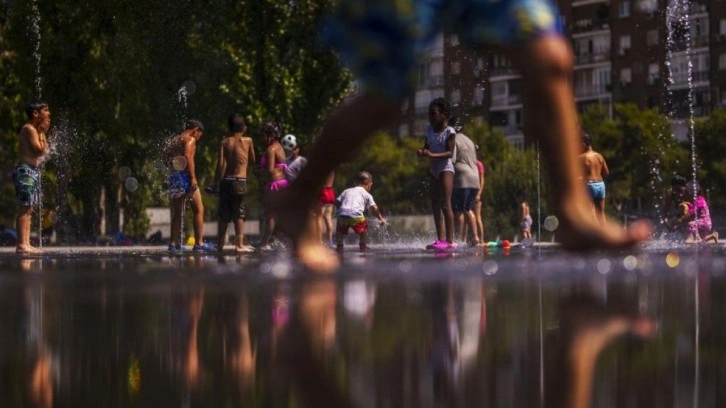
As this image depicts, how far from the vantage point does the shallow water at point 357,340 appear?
2.73 m

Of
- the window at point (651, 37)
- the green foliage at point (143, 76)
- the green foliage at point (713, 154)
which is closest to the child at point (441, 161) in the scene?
the green foliage at point (143, 76)

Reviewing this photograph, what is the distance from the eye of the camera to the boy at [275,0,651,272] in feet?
15.9

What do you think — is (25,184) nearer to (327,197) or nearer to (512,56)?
(327,197)

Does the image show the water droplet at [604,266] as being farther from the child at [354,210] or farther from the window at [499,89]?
the window at [499,89]

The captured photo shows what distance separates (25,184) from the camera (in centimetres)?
1416

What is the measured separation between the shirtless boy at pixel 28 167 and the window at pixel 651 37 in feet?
303

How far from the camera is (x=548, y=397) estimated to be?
264 cm

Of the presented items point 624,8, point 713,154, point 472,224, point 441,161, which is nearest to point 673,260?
point 441,161

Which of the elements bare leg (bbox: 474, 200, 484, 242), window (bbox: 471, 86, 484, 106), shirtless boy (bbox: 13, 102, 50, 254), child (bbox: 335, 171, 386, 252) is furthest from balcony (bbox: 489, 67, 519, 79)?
shirtless boy (bbox: 13, 102, 50, 254)

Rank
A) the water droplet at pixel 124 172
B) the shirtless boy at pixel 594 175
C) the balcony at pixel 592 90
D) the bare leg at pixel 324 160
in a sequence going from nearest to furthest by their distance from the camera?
the bare leg at pixel 324 160, the shirtless boy at pixel 594 175, the water droplet at pixel 124 172, the balcony at pixel 592 90

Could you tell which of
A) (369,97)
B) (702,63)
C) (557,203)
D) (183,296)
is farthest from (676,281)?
(702,63)

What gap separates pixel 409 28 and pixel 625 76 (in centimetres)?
9960

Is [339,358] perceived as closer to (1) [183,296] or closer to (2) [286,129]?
(1) [183,296]

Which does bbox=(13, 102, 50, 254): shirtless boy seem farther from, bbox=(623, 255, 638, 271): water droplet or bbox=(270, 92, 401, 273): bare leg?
bbox=(270, 92, 401, 273): bare leg
